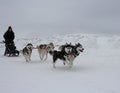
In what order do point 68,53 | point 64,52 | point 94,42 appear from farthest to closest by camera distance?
point 94,42, point 64,52, point 68,53

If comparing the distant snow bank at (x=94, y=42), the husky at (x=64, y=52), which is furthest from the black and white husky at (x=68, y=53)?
the distant snow bank at (x=94, y=42)

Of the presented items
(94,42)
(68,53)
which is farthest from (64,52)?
(94,42)

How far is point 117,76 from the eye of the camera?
43.6ft

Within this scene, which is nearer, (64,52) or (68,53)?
(68,53)

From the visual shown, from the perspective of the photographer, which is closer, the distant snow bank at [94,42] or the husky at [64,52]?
the husky at [64,52]

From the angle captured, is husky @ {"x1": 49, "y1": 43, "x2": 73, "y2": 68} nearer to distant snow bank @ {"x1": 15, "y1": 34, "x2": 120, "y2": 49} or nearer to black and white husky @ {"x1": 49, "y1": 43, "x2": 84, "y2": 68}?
black and white husky @ {"x1": 49, "y1": 43, "x2": 84, "y2": 68}

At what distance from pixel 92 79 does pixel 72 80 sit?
0.77 meters

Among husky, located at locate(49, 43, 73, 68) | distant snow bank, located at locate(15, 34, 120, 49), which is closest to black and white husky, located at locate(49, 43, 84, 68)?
husky, located at locate(49, 43, 73, 68)

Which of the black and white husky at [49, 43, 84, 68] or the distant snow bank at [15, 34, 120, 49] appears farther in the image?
the distant snow bank at [15, 34, 120, 49]

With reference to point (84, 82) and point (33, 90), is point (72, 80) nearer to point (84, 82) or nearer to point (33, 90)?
point (84, 82)

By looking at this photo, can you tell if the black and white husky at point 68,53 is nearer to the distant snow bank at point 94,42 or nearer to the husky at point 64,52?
the husky at point 64,52

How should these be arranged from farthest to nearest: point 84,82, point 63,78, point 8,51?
1. point 8,51
2. point 63,78
3. point 84,82

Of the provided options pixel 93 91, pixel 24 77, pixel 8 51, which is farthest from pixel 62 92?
pixel 8 51

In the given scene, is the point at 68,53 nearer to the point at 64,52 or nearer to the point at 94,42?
the point at 64,52
